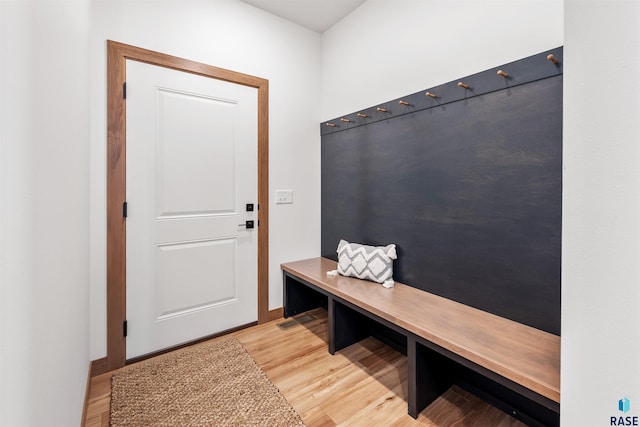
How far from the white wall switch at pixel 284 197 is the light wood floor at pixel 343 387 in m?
1.17

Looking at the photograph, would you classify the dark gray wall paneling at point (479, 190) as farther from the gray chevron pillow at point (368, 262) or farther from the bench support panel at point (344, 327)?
the bench support panel at point (344, 327)

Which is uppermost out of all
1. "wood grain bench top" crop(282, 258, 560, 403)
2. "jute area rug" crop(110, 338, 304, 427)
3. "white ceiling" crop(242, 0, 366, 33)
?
"white ceiling" crop(242, 0, 366, 33)

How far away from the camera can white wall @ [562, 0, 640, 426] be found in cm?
76

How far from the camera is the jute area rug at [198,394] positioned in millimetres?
1503

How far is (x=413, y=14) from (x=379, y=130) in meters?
0.83

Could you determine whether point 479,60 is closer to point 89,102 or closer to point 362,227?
point 362,227

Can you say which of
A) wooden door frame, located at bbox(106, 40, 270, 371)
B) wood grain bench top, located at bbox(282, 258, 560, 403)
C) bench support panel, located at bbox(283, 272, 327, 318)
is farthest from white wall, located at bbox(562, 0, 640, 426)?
wooden door frame, located at bbox(106, 40, 270, 371)

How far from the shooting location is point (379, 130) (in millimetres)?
2283

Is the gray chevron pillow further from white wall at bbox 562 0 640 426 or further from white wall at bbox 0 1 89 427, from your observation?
white wall at bbox 0 1 89 427

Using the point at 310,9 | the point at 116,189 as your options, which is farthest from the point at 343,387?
the point at 310,9

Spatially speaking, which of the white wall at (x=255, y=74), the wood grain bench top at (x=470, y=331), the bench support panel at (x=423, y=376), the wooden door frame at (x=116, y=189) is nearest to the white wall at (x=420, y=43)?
the white wall at (x=255, y=74)

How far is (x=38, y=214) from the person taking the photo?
2.33 ft

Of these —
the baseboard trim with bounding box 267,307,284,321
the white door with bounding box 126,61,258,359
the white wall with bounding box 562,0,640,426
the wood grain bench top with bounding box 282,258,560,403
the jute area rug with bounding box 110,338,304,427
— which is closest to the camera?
the white wall with bounding box 562,0,640,426

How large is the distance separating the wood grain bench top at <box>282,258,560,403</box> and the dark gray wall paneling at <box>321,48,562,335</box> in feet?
0.30
